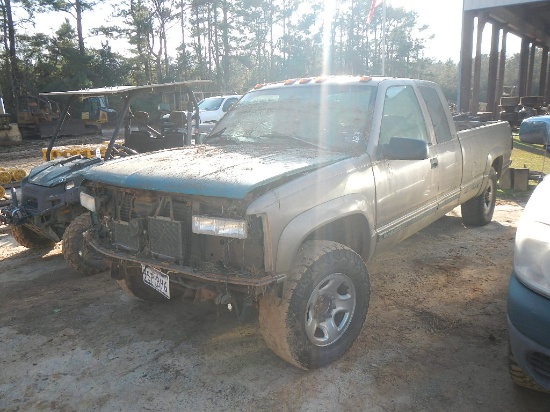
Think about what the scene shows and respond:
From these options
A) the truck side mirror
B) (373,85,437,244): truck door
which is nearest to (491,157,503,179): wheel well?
(373,85,437,244): truck door

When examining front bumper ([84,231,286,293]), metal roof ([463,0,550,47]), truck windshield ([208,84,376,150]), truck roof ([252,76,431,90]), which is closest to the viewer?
front bumper ([84,231,286,293])

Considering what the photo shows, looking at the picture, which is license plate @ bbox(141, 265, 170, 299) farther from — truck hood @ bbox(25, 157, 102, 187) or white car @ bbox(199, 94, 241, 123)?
white car @ bbox(199, 94, 241, 123)

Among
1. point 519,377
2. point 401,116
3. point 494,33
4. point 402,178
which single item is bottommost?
point 519,377

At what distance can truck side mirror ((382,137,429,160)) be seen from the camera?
10.7 feet

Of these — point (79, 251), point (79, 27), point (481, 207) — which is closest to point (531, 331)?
point (481, 207)

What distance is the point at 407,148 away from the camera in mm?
3271

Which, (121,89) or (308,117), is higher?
(121,89)

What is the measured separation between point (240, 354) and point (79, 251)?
7.99ft

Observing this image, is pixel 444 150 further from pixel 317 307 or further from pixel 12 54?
pixel 12 54

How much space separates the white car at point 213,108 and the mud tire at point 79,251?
464 inches

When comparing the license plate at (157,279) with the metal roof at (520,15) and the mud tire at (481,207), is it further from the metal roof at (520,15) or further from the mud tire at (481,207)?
Answer: the metal roof at (520,15)

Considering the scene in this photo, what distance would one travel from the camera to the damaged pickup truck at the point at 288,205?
2.66m

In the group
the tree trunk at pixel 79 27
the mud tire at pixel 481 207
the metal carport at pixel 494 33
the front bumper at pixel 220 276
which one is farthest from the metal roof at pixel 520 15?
the tree trunk at pixel 79 27

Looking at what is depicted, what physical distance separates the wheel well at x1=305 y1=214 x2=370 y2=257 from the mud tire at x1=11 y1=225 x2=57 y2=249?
3.78 m
